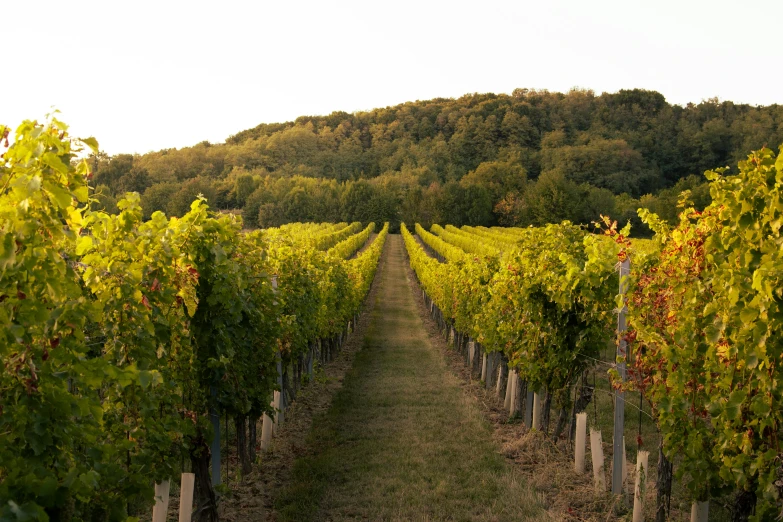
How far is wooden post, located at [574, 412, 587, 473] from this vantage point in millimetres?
6879

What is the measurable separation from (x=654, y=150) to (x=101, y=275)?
304ft

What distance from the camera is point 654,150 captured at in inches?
3398

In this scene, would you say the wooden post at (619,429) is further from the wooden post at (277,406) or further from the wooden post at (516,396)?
the wooden post at (277,406)

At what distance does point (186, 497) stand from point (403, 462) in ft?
9.85

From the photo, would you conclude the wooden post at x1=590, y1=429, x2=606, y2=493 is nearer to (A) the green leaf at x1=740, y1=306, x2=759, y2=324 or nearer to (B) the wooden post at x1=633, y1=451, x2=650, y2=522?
(B) the wooden post at x1=633, y1=451, x2=650, y2=522

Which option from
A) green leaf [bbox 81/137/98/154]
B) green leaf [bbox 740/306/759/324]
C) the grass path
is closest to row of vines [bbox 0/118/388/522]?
green leaf [bbox 81/137/98/154]

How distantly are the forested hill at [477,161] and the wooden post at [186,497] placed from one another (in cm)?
5185

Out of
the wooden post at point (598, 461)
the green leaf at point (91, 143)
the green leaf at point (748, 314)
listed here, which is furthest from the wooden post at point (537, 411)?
the green leaf at point (91, 143)

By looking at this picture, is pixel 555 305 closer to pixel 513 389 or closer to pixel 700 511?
pixel 513 389

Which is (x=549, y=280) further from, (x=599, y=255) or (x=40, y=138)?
(x=40, y=138)

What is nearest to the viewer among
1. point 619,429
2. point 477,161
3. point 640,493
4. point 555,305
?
point 640,493

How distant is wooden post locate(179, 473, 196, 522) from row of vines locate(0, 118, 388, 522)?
0.23 metres

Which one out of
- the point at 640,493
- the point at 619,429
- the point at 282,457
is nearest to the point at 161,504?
the point at 282,457

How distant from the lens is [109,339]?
13.4ft
